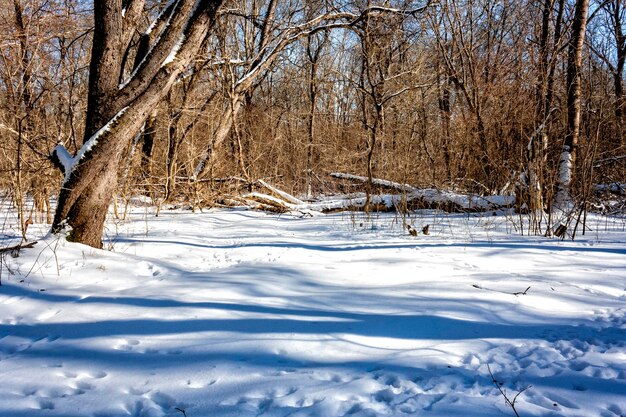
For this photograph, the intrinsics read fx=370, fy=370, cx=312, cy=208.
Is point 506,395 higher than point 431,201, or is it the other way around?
point 431,201

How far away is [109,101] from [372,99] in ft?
27.5

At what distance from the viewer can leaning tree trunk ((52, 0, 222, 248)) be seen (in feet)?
13.8

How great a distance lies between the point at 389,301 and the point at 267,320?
38.4 inches

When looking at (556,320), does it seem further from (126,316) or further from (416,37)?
(416,37)

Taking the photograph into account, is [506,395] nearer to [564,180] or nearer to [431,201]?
[564,180]

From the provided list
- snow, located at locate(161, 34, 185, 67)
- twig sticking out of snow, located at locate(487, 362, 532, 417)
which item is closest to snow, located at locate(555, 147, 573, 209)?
twig sticking out of snow, located at locate(487, 362, 532, 417)

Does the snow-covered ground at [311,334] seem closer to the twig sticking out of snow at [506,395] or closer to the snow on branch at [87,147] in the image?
the twig sticking out of snow at [506,395]

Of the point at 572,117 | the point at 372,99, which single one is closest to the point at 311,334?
the point at 572,117

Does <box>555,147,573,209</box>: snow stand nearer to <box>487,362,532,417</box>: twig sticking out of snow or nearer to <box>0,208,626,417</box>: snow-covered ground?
<box>0,208,626,417</box>: snow-covered ground

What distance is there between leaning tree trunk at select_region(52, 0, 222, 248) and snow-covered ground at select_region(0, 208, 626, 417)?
0.48 meters

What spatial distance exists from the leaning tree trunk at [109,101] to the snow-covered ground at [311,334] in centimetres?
48

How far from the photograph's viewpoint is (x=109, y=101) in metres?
4.31

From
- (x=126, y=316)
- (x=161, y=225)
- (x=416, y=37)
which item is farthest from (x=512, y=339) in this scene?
(x=416, y=37)

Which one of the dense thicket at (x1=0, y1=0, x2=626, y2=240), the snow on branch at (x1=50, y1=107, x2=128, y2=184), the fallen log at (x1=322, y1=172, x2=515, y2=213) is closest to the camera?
the snow on branch at (x1=50, y1=107, x2=128, y2=184)
